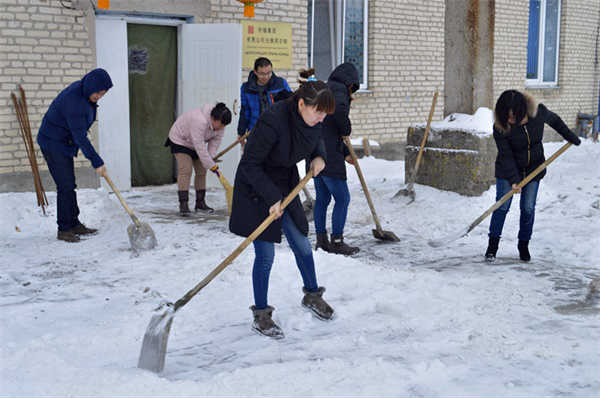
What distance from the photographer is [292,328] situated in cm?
382

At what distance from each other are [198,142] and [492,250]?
325cm

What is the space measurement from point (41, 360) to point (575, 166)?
787 cm

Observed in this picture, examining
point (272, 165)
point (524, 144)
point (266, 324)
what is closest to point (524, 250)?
point (524, 144)

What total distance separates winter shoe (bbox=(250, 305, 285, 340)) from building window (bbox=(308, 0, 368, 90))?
7125 millimetres

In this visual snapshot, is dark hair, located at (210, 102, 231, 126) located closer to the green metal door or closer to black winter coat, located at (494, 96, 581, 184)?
the green metal door

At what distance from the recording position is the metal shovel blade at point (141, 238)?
18.2ft

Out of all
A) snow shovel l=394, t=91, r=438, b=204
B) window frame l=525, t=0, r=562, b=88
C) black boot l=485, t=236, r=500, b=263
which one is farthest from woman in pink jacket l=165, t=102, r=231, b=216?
window frame l=525, t=0, r=562, b=88

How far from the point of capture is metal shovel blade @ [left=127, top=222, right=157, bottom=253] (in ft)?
18.2

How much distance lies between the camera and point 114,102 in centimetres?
820

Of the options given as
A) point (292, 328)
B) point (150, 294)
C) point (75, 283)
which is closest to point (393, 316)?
point (292, 328)

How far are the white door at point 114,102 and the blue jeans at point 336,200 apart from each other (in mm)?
3680

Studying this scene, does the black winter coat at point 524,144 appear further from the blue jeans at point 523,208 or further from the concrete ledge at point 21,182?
the concrete ledge at point 21,182

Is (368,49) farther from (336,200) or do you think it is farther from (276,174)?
(276,174)

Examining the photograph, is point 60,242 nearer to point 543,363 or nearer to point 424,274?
point 424,274
